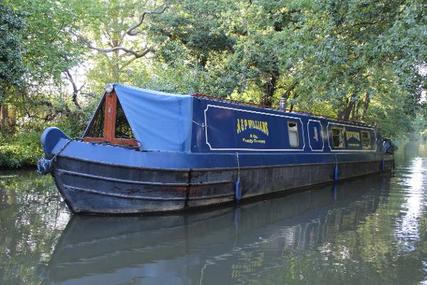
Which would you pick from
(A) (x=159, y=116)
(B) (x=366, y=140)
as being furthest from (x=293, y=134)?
(B) (x=366, y=140)

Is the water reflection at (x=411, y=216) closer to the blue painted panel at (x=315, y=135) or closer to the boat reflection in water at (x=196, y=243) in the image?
the boat reflection in water at (x=196, y=243)

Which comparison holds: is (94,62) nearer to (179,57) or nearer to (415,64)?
(179,57)

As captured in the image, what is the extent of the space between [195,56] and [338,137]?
6.71 m

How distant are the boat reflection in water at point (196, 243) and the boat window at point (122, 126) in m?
1.87

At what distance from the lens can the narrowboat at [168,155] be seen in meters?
7.93

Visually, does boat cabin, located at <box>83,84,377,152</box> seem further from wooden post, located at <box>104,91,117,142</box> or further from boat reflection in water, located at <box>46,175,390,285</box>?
boat reflection in water, located at <box>46,175,390,285</box>

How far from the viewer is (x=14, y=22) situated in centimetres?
1145

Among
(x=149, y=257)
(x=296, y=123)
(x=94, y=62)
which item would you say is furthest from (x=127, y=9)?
(x=149, y=257)

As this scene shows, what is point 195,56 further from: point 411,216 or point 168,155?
point 411,216

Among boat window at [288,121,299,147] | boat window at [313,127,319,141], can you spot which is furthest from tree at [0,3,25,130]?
boat window at [313,127,319,141]

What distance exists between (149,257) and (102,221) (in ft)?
6.68

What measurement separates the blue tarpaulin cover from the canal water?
4.42ft

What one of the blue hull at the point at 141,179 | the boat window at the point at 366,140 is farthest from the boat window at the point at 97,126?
the boat window at the point at 366,140

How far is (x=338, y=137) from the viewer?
14.8 m
